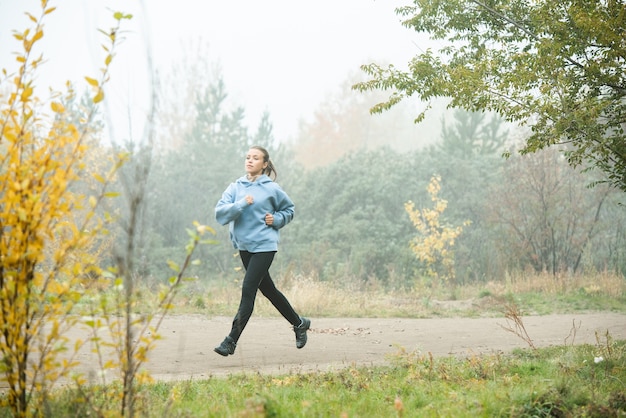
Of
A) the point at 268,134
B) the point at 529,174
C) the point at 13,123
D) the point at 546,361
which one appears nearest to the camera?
the point at 13,123

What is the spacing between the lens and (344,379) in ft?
16.9

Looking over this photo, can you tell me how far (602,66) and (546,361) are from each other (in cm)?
311

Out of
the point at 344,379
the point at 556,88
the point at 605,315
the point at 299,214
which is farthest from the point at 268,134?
the point at 344,379

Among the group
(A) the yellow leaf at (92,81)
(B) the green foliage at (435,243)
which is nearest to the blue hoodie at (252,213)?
(A) the yellow leaf at (92,81)

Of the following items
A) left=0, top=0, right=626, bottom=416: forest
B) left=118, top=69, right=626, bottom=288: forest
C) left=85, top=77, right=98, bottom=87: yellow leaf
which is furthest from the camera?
left=118, top=69, right=626, bottom=288: forest

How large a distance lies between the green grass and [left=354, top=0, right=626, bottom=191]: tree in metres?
2.27

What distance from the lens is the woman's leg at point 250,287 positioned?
244 inches

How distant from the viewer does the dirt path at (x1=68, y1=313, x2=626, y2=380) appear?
6242 mm

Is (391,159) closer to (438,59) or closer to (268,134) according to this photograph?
(268,134)

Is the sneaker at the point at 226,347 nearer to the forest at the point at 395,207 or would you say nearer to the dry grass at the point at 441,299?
the dry grass at the point at 441,299

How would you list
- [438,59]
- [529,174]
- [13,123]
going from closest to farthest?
[13,123], [438,59], [529,174]

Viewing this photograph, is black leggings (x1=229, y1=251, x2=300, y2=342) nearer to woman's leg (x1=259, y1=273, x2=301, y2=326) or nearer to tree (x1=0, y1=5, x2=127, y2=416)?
woman's leg (x1=259, y1=273, x2=301, y2=326)

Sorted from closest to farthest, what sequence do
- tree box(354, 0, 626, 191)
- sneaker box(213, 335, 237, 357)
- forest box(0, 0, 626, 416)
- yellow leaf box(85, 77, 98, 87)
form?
yellow leaf box(85, 77, 98, 87), forest box(0, 0, 626, 416), sneaker box(213, 335, 237, 357), tree box(354, 0, 626, 191)

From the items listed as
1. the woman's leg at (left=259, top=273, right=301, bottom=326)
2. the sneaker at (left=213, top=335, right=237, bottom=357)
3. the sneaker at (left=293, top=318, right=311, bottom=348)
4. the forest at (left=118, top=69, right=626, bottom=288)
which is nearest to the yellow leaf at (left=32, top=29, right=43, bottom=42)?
the sneaker at (left=213, top=335, right=237, bottom=357)
